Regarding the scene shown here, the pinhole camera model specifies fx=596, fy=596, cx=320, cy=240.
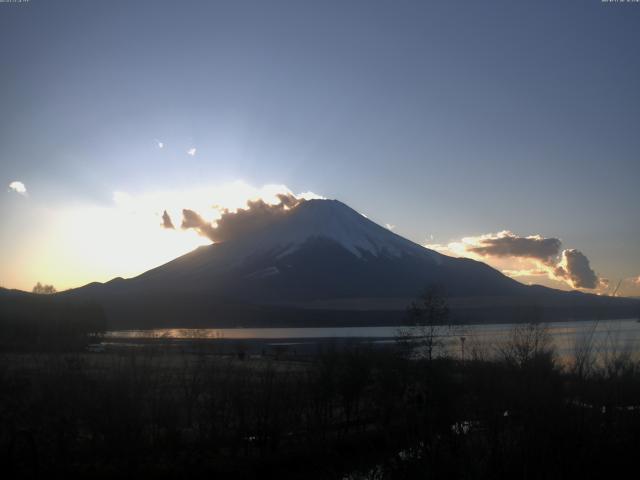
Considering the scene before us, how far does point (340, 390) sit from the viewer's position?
67.0 ft

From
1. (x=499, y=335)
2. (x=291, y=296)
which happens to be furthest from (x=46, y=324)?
(x=291, y=296)

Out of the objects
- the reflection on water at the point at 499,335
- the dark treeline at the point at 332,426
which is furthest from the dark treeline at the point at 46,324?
the dark treeline at the point at 332,426

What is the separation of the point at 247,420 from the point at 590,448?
1059cm

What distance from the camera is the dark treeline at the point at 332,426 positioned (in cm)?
1072

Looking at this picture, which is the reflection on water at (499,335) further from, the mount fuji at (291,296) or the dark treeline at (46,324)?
the mount fuji at (291,296)

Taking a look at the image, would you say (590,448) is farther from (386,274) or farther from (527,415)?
(386,274)

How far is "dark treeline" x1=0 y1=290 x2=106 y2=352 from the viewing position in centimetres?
4447

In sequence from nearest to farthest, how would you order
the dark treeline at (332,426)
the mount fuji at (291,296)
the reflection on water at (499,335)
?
1. the dark treeline at (332,426)
2. the reflection on water at (499,335)
3. the mount fuji at (291,296)

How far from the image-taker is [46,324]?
53219 mm

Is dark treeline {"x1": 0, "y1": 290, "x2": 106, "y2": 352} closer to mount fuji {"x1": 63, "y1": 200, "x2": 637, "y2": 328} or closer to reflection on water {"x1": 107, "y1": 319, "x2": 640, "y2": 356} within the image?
reflection on water {"x1": 107, "y1": 319, "x2": 640, "y2": 356}

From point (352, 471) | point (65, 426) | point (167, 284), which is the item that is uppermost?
point (167, 284)

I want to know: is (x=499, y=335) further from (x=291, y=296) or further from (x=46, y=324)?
(x=291, y=296)

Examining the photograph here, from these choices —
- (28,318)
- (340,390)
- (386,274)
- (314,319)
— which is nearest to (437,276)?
(386,274)

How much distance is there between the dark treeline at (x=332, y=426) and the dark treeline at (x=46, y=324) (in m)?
20.6
